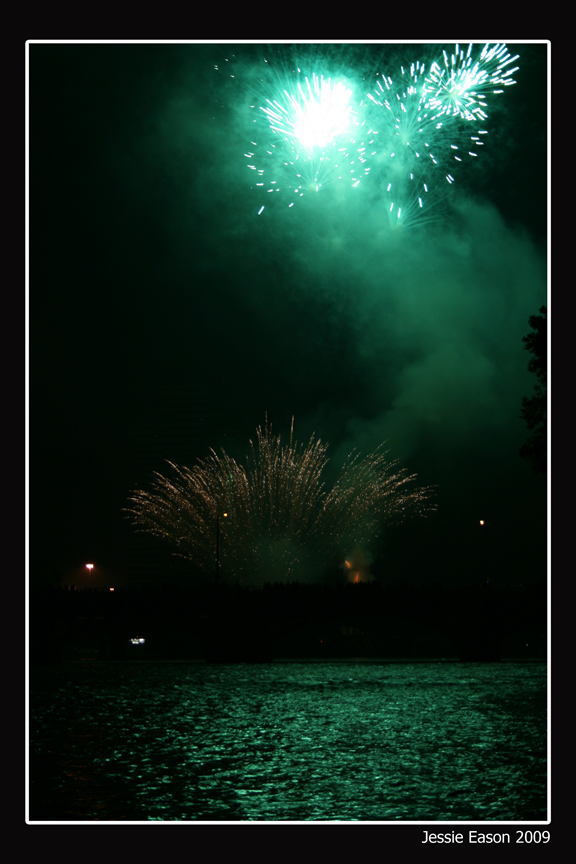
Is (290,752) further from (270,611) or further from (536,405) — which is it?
(270,611)

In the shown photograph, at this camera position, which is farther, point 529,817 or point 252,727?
point 252,727

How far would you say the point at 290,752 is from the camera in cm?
2270

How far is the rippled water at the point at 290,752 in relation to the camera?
48.9 feet

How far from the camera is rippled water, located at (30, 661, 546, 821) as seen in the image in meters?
14.9

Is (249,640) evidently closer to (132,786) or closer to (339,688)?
(339,688)

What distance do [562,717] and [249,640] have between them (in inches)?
2606

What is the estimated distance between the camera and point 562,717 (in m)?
10.6

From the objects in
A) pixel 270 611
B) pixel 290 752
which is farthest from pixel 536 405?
pixel 270 611

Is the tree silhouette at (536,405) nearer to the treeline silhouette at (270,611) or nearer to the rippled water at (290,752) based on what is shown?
the rippled water at (290,752)

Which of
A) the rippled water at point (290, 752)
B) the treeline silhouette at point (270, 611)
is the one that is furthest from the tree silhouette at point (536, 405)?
the treeline silhouette at point (270, 611)

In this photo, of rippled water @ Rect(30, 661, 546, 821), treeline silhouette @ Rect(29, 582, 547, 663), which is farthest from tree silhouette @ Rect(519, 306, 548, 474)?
treeline silhouette @ Rect(29, 582, 547, 663)

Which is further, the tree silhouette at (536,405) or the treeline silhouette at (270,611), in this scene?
the treeline silhouette at (270,611)

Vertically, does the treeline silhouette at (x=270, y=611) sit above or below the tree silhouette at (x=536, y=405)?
below

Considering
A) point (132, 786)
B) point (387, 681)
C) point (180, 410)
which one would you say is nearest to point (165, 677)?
point (387, 681)
